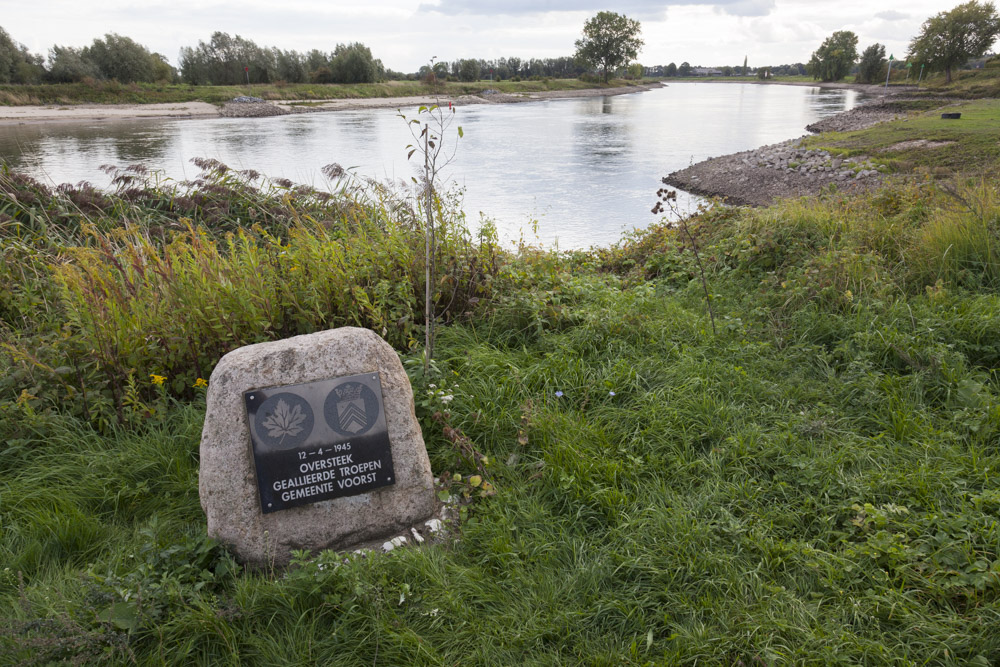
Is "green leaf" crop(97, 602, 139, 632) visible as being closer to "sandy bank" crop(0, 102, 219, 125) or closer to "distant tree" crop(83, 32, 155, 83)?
"sandy bank" crop(0, 102, 219, 125)

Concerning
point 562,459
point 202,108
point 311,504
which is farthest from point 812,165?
point 202,108

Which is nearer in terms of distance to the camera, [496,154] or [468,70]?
[496,154]

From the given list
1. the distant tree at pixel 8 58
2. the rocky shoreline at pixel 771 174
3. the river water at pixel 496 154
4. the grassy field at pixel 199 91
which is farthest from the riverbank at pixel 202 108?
the rocky shoreline at pixel 771 174

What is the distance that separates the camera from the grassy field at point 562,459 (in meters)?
2.28

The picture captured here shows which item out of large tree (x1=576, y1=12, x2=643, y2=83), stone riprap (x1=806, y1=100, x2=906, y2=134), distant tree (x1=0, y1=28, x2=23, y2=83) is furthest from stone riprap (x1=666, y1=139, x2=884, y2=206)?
large tree (x1=576, y1=12, x2=643, y2=83)

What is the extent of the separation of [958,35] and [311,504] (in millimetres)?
71838

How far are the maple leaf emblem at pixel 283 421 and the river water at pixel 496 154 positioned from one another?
385 cm

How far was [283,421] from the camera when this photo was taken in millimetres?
2797

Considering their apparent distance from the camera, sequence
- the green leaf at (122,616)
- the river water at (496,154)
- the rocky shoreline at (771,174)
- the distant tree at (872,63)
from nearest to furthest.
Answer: the green leaf at (122,616) < the river water at (496,154) < the rocky shoreline at (771,174) < the distant tree at (872,63)

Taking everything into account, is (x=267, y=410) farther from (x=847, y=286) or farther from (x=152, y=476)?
(x=847, y=286)

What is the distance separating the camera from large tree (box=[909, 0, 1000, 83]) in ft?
168

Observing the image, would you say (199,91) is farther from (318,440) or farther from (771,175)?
(318,440)

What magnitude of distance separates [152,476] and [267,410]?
1098 mm

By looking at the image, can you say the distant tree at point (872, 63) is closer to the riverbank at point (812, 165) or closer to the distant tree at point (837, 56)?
the distant tree at point (837, 56)
